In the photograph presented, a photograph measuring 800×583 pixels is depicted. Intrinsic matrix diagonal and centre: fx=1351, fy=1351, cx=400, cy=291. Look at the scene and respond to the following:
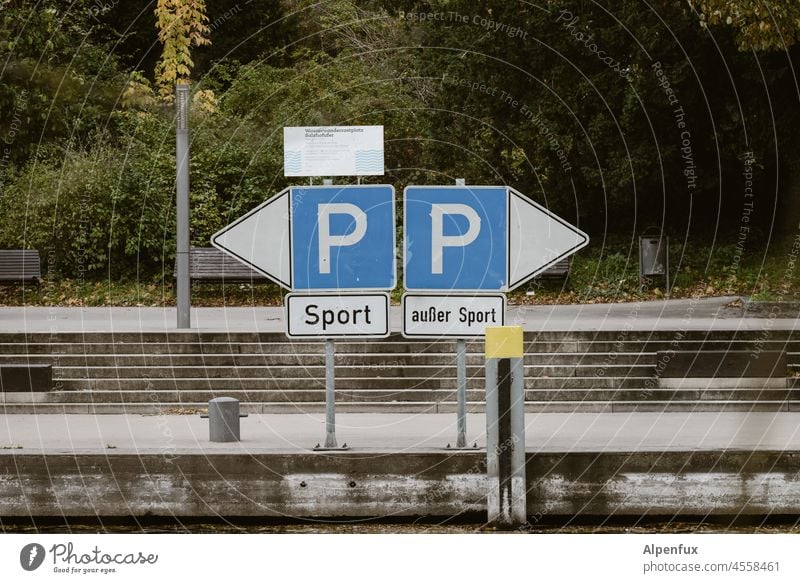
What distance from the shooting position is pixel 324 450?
27.6 feet

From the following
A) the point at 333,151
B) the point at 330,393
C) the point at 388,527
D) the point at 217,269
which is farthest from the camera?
the point at 333,151

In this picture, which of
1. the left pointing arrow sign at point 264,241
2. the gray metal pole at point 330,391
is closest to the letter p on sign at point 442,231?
the gray metal pole at point 330,391

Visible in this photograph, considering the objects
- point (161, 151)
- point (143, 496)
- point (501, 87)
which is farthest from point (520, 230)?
point (161, 151)

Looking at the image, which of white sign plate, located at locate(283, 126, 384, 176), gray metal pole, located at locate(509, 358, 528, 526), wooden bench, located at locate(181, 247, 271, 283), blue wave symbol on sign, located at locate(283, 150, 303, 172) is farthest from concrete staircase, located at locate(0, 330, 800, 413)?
blue wave symbol on sign, located at locate(283, 150, 303, 172)

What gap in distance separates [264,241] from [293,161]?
15.4 meters

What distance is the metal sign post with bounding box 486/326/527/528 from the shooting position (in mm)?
7648

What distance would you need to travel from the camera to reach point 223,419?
34.6 ft

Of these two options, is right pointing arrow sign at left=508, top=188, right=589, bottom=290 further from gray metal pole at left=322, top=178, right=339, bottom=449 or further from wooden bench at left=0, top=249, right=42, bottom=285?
wooden bench at left=0, top=249, right=42, bottom=285

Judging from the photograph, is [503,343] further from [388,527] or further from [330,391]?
[330,391]

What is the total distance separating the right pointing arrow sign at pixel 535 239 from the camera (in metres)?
8.33

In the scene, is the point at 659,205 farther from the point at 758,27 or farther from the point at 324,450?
the point at 324,450

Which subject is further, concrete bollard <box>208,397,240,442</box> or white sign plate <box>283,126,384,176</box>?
white sign plate <box>283,126,384,176</box>

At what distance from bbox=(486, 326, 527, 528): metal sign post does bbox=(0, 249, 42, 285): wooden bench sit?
54.9 feet

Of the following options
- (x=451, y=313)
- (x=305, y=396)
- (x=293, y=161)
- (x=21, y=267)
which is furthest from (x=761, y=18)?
(x=21, y=267)
